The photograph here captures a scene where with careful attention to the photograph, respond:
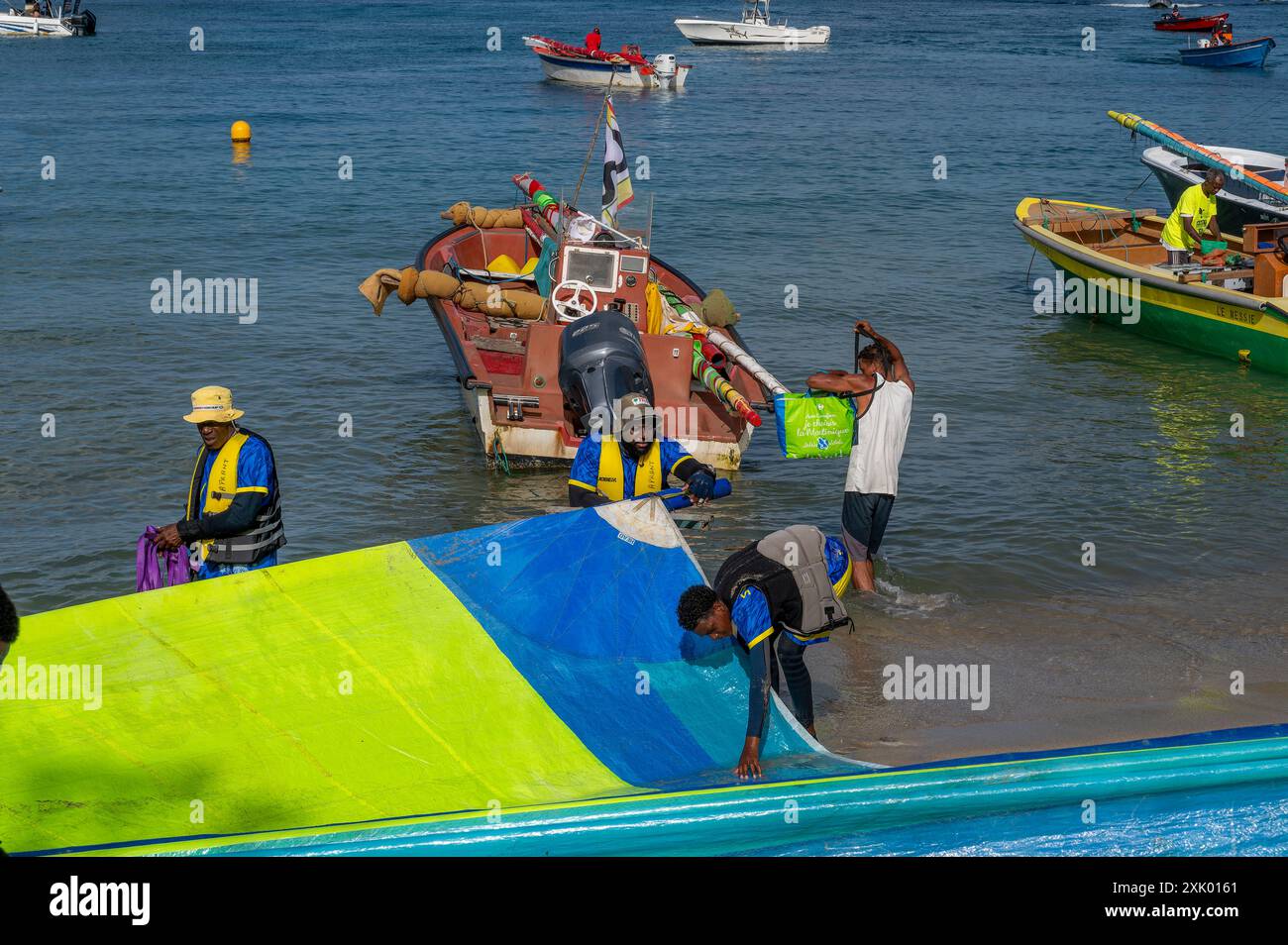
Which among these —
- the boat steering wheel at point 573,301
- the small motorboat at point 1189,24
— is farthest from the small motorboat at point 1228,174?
the small motorboat at point 1189,24

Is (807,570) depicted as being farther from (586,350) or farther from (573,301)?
(573,301)

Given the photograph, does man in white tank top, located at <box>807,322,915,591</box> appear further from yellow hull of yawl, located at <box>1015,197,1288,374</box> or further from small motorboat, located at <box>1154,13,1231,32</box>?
→ small motorboat, located at <box>1154,13,1231,32</box>

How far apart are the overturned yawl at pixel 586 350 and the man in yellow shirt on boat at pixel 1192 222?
21.6 feet

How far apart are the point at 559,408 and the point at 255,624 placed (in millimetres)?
7171

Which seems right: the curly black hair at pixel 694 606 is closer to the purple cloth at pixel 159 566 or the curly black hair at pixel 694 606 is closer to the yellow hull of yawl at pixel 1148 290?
the purple cloth at pixel 159 566

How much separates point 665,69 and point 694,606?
4881 centimetres

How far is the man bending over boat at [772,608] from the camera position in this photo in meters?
6.51

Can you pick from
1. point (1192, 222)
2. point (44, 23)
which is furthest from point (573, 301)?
point (44, 23)

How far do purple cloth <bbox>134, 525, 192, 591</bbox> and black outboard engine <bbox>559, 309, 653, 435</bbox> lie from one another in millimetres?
4441

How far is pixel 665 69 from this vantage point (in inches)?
2062

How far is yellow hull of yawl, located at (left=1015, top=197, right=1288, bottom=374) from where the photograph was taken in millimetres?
16875

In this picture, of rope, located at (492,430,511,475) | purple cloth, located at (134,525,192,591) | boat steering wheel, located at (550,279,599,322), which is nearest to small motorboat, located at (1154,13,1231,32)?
boat steering wheel, located at (550,279,599,322)

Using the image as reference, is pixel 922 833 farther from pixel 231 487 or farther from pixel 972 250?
pixel 972 250

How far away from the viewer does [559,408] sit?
13.8m
